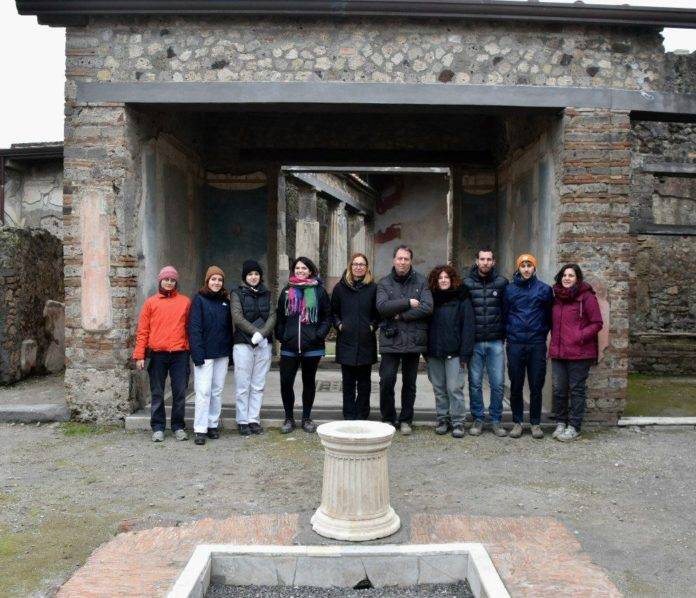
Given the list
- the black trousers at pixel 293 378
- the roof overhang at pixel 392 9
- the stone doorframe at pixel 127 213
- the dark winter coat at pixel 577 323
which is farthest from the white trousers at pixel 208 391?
the roof overhang at pixel 392 9

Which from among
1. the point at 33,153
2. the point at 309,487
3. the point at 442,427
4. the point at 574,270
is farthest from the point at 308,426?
the point at 33,153

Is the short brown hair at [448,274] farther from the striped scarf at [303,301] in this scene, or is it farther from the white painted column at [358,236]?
the white painted column at [358,236]

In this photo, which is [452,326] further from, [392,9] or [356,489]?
[392,9]

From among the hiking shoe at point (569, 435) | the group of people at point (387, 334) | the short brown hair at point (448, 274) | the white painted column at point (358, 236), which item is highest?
the white painted column at point (358, 236)

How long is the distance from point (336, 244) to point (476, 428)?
13517mm

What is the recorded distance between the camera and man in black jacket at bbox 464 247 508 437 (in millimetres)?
6457

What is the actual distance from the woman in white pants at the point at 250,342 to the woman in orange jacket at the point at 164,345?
0.49 m

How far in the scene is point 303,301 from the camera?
21.2ft

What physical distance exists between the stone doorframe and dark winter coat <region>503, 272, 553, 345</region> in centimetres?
68

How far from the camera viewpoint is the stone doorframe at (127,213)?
6816 millimetres

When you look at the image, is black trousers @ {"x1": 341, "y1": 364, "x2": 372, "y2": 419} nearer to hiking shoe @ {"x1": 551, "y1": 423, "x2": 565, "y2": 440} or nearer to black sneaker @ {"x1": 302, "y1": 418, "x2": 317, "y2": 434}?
black sneaker @ {"x1": 302, "y1": 418, "x2": 317, "y2": 434}

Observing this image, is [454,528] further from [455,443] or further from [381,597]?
[455,443]

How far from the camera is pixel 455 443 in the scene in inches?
249

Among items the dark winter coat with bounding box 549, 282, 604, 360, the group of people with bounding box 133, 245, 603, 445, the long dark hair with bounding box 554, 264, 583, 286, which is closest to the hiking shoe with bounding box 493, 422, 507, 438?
the group of people with bounding box 133, 245, 603, 445
